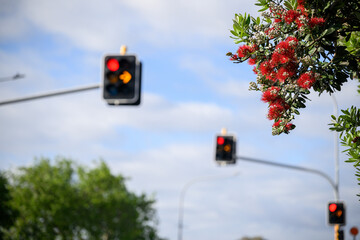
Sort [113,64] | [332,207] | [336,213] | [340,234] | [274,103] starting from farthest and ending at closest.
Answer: [332,207], [336,213], [340,234], [113,64], [274,103]

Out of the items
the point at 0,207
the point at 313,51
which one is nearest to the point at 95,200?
the point at 0,207

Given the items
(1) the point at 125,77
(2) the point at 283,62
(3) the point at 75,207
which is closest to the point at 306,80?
(2) the point at 283,62

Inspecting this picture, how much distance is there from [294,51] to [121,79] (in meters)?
3.91

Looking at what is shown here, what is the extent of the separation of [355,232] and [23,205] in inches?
1510

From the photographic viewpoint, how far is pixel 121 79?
10641mm

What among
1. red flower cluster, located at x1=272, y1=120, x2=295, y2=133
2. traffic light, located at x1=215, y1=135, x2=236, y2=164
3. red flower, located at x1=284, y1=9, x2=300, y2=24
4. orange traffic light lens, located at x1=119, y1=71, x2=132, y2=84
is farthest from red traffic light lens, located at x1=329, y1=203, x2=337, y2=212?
red flower, located at x1=284, y1=9, x2=300, y2=24

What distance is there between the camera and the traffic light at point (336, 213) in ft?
65.9

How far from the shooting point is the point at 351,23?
850 centimetres

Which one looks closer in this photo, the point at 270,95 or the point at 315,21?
the point at 315,21

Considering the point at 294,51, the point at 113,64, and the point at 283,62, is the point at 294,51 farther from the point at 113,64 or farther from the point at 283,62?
the point at 113,64

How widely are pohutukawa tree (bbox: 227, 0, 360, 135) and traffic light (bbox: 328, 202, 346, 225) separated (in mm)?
12524

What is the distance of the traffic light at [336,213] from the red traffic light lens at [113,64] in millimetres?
12468

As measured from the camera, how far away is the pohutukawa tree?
785 centimetres

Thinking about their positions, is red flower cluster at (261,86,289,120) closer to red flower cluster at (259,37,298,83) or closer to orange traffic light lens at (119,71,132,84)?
red flower cluster at (259,37,298,83)
